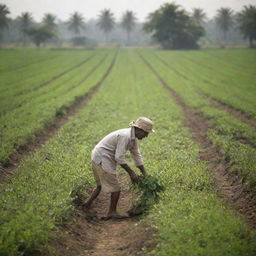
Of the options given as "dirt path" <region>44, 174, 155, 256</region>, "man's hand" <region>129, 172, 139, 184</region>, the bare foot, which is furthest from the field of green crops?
the bare foot

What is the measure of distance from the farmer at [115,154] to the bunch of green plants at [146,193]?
352 millimetres

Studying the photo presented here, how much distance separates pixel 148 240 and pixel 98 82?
29.0m

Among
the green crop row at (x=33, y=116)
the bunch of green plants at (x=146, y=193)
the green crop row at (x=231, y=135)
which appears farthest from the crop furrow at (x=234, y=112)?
the bunch of green plants at (x=146, y=193)

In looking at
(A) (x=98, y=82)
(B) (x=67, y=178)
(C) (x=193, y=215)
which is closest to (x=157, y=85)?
(A) (x=98, y=82)

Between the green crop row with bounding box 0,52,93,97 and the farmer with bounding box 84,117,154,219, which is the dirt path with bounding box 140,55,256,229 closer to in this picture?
the farmer with bounding box 84,117,154,219

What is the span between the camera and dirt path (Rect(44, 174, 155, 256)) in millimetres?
7047

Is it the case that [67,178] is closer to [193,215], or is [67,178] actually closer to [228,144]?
Answer: [193,215]

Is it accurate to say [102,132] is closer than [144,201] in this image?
No

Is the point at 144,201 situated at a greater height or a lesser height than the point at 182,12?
lesser

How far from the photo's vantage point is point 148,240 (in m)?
7.04

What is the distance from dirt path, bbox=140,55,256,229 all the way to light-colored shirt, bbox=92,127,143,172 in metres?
2.64

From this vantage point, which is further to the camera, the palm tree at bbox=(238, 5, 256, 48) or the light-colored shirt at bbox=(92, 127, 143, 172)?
the palm tree at bbox=(238, 5, 256, 48)

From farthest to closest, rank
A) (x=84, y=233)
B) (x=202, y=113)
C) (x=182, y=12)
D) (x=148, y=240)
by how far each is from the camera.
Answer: (x=182, y=12), (x=202, y=113), (x=84, y=233), (x=148, y=240)

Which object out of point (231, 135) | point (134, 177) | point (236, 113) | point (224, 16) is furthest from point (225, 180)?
point (224, 16)
